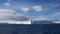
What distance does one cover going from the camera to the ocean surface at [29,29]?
269cm

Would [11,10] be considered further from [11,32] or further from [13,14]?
[11,32]

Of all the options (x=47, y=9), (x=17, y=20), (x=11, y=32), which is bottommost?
(x=11, y=32)

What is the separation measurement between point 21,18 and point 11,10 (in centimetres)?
24

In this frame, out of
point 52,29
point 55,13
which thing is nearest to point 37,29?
point 52,29

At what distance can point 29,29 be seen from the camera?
2.70 metres

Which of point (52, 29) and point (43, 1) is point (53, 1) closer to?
point (43, 1)

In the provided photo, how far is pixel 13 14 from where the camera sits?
271 cm

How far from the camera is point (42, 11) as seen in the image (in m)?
2.71

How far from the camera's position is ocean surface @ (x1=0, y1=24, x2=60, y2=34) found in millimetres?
2689

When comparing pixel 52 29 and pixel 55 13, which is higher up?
pixel 55 13

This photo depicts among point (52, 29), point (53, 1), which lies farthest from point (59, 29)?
point (53, 1)

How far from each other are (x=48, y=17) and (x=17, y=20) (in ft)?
1.92

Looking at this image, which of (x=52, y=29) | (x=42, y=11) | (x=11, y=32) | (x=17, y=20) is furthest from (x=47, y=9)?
(x=11, y=32)

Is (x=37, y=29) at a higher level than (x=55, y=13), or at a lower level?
lower
